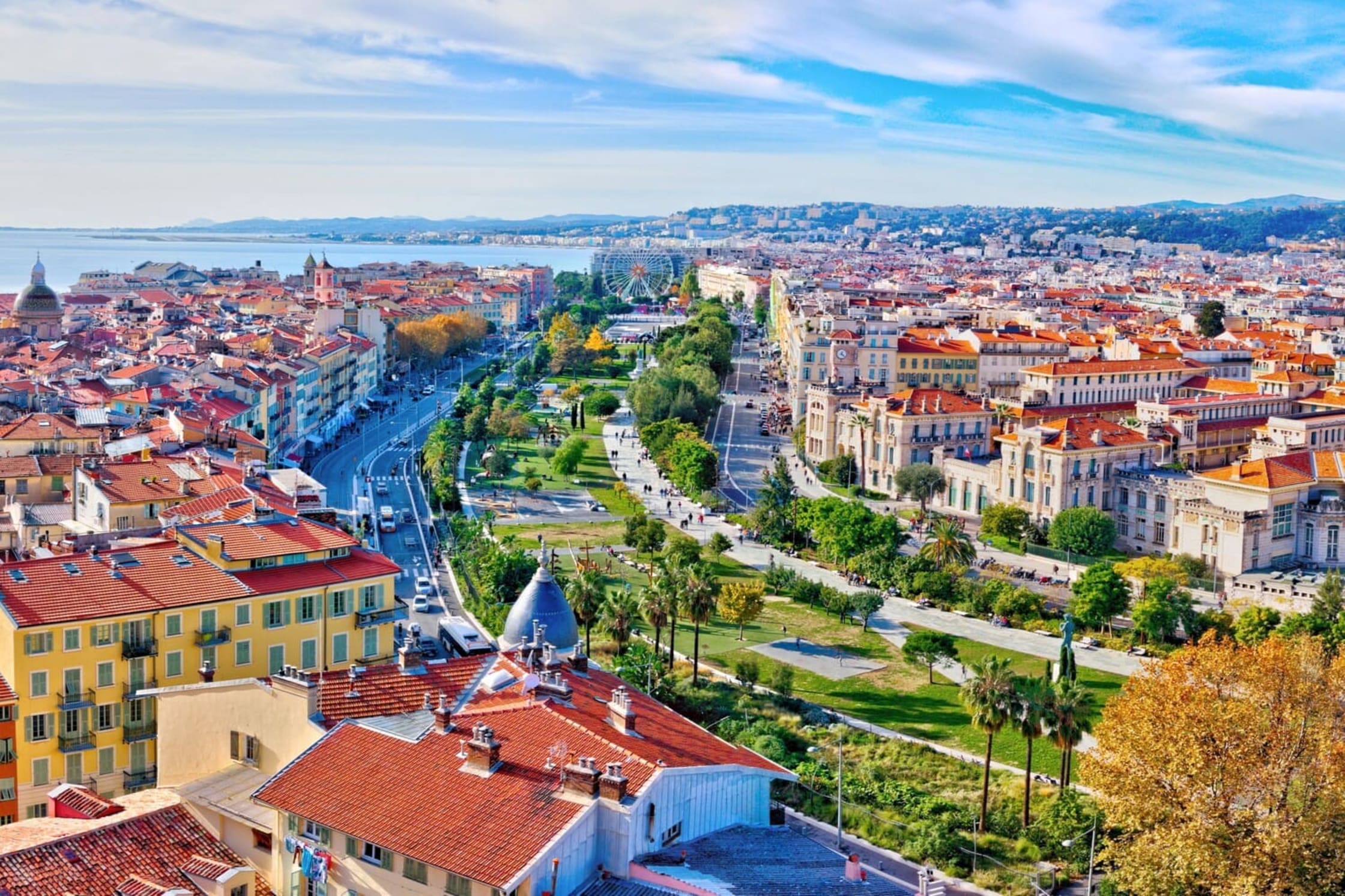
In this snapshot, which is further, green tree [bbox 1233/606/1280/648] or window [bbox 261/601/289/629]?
green tree [bbox 1233/606/1280/648]

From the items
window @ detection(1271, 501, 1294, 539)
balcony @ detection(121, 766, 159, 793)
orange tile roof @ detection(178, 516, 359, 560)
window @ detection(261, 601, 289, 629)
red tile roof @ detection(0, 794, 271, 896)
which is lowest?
balcony @ detection(121, 766, 159, 793)

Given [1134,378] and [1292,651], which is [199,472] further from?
[1134,378]

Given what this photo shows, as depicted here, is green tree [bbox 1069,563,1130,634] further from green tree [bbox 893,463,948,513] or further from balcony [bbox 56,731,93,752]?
balcony [bbox 56,731,93,752]

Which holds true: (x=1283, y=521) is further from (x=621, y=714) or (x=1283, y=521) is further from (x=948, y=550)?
(x=621, y=714)

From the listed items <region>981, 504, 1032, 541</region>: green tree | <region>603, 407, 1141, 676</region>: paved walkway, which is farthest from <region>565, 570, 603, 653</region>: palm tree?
<region>981, 504, 1032, 541</region>: green tree

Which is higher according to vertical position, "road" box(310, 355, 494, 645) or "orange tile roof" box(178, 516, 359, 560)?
"orange tile roof" box(178, 516, 359, 560)

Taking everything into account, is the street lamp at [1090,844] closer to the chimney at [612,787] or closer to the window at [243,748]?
the chimney at [612,787]

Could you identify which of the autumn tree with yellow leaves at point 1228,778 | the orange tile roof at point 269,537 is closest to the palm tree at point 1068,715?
the autumn tree with yellow leaves at point 1228,778
